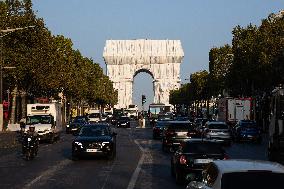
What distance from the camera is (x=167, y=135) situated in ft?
122

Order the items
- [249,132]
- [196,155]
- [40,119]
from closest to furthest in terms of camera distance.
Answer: [196,155] < [40,119] < [249,132]

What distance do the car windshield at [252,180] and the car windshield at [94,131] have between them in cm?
2281

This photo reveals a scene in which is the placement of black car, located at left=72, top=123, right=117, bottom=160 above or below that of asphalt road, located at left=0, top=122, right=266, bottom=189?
above

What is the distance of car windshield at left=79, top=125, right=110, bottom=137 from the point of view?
3234 centimetres

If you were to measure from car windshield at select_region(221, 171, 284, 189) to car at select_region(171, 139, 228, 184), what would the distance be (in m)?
9.55

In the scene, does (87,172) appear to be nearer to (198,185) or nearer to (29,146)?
(29,146)

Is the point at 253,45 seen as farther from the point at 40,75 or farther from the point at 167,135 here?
the point at 167,135

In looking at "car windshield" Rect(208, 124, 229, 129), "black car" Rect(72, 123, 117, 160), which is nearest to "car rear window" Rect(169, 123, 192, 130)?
"black car" Rect(72, 123, 117, 160)

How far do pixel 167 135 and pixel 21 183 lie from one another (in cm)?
1686

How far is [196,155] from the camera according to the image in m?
19.6

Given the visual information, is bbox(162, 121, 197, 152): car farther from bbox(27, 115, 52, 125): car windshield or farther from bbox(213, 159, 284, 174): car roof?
bbox(213, 159, 284, 174): car roof

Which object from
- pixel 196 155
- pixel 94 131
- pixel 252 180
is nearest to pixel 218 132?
pixel 94 131

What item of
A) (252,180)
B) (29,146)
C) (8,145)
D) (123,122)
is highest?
(123,122)

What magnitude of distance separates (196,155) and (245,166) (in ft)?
31.6
